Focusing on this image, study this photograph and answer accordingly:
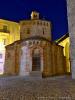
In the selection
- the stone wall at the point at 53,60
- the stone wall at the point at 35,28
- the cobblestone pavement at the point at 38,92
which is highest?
the stone wall at the point at 35,28

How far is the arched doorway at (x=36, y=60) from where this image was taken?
2245cm

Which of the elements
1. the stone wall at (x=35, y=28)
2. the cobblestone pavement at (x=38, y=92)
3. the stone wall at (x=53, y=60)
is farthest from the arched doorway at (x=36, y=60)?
the cobblestone pavement at (x=38, y=92)

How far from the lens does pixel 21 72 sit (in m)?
22.9

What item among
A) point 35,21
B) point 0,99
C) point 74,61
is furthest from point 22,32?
point 0,99

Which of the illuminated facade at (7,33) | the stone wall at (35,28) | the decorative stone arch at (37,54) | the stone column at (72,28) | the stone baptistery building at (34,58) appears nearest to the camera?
the stone column at (72,28)

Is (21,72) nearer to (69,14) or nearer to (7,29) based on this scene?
(69,14)

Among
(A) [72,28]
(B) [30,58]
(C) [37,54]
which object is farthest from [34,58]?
(A) [72,28]

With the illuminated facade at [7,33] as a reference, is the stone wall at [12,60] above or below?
below

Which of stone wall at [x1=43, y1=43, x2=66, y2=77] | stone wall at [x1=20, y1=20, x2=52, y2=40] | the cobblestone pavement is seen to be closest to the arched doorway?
stone wall at [x1=43, y1=43, x2=66, y2=77]

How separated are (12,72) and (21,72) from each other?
2041mm

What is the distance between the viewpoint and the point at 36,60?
Answer: 74.5 feet

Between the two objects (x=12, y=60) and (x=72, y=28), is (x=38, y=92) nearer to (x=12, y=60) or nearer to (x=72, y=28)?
(x=72, y=28)

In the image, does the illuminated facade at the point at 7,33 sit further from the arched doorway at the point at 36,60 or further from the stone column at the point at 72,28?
the stone column at the point at 72,28

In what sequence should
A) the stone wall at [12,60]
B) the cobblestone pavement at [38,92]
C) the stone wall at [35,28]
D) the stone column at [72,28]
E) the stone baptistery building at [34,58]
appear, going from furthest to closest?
the stone wall at [35,28]
the stone wall at [12,60]
the stone baptistery building at [34,58]
the stone column at [72,28]
the cobblestone pavement at [38,92]
